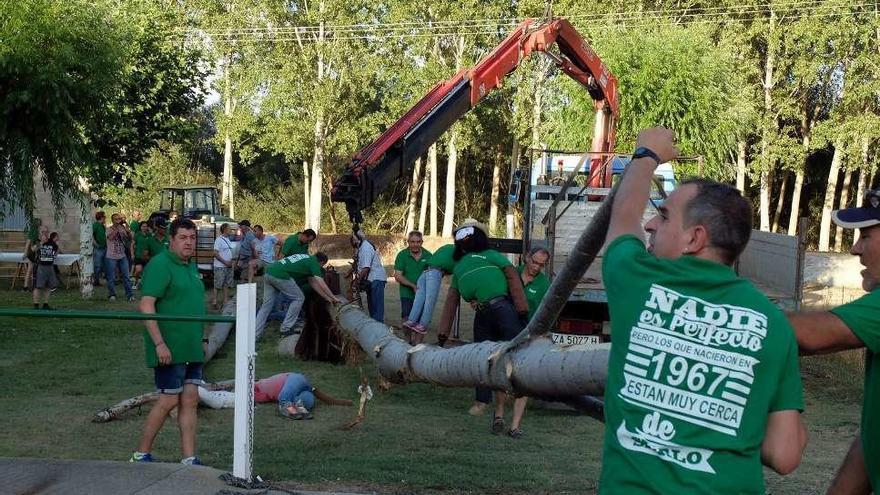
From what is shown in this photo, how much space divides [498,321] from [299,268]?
5032mm

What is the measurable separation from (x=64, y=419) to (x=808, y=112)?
45.5 metres

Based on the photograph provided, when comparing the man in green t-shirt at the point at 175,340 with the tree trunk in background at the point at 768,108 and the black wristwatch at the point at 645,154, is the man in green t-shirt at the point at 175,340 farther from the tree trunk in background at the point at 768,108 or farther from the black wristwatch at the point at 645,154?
the tree trunk in background at the point at 768,108

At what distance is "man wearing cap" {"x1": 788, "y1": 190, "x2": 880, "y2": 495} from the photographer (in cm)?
293

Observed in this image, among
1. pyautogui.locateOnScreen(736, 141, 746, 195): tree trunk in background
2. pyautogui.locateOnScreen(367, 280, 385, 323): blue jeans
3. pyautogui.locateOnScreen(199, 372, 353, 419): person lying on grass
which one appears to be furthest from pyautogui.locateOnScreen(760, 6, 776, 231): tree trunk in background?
pyautogui.locateOnScreen(199, 372, 353, 419): person lying on grass

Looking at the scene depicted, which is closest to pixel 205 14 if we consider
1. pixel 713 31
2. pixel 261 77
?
pixel 261 77

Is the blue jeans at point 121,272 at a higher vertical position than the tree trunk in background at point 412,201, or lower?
lower

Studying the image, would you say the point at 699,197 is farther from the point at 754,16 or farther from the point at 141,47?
the point at 754,16

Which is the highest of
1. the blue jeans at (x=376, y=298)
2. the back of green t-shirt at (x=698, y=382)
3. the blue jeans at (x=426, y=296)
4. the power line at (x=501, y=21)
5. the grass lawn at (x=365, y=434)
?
the power line at (x=501, y=21)

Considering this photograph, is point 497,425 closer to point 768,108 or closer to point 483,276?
point 483,276

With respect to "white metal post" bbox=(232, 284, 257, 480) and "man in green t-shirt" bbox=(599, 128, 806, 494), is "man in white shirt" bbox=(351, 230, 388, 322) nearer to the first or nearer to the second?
"white metal post" bbox=(232, 284, 257, 480)

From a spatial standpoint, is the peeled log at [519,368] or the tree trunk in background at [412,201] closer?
the peeled log at [519,368]

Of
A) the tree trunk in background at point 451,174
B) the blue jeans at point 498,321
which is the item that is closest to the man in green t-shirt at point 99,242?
the blue jeans at point 498,321

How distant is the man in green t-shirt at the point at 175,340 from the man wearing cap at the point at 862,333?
15.8ft

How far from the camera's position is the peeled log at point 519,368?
4117 millimetres
